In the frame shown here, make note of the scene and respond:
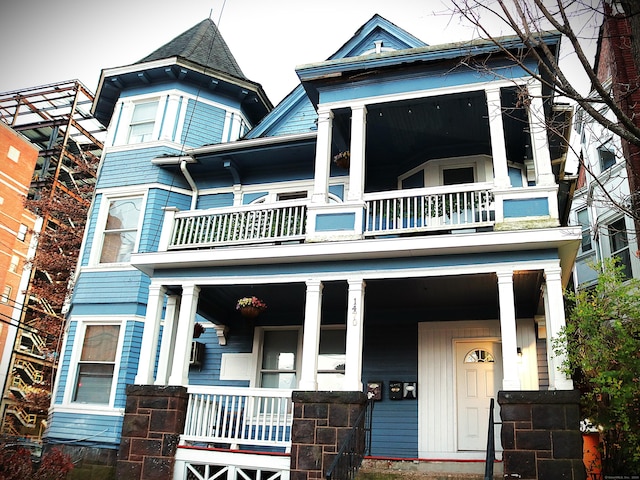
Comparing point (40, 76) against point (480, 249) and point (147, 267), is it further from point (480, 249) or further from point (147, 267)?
point (480, 249)

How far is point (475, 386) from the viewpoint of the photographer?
10.4 m

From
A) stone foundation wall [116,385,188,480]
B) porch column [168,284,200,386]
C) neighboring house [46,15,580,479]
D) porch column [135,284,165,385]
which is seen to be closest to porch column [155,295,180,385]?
neighboring house [46,15,580,479]

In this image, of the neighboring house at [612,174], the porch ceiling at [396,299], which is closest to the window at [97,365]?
the porch ceiling at [396,299]

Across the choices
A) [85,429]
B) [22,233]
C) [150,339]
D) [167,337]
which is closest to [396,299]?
[167,337]

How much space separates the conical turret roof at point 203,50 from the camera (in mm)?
15588

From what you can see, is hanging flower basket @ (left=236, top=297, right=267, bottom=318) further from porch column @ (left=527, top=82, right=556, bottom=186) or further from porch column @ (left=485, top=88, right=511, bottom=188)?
porch column @ (left=527, top=82, right=556, bottom=186)

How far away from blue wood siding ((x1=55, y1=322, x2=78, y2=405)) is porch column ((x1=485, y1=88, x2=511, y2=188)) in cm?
968

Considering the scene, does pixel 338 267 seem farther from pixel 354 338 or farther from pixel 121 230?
pixel 121 230

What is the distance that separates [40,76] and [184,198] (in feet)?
60.2

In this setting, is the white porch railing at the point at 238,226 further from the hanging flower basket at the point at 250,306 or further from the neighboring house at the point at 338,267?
the hanging flower basket at the point at 250,306

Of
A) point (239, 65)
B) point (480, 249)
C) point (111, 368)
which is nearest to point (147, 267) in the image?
point (111, 368)

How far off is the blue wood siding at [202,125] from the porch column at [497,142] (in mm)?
7710

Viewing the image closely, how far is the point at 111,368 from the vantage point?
41.5 ft

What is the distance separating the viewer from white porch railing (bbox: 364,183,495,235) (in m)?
9.09
